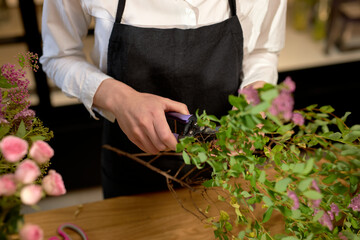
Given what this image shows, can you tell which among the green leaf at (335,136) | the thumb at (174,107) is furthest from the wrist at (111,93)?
the green leaf at (335,136)

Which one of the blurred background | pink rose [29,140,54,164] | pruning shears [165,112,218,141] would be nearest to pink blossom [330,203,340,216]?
pruning shears [165,112,218,141]

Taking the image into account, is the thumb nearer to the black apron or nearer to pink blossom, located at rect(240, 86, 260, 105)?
the black apron

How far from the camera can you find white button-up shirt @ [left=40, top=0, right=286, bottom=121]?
1078 mm

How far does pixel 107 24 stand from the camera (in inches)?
42.9

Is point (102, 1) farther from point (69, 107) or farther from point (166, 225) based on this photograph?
point (69, 107)

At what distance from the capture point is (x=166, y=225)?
1057 mm

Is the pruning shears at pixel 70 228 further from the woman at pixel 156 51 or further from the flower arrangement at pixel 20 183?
the flower arrangement at pixel 20 183

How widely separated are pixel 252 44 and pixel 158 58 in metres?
0.29

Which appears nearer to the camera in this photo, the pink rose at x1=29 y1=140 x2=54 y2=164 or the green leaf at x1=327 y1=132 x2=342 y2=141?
the pink rose at x1=29 y1=140 x2=54 y2=164

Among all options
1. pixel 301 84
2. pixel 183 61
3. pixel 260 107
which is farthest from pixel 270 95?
pixel 301 84

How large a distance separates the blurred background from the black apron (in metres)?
1.03

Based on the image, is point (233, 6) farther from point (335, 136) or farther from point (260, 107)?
point (260, 107)

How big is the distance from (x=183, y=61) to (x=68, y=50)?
324 millimetres

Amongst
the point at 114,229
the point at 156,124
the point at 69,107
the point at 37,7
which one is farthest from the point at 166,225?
the point at 37,7
